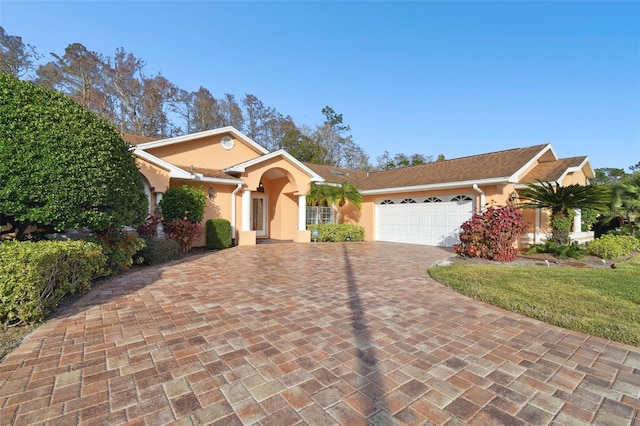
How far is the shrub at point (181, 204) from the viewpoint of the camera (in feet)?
36.8

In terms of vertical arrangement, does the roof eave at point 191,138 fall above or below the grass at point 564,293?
above

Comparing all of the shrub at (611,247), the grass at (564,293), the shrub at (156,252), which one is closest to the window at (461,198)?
the shrub at (611,247)

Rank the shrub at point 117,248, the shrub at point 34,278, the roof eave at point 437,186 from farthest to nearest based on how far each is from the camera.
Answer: the roof eave at point 437,186
the shrub at point 117,248
the shrub at point 34,278

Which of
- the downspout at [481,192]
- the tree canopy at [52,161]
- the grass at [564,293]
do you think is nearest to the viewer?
the grass at [564,293]

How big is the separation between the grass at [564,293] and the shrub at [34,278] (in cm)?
723

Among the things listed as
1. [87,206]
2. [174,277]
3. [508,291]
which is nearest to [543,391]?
[508,291]

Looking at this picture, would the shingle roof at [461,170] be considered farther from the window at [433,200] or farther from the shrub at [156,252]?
the shrub at [156,252]

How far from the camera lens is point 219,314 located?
4.68m

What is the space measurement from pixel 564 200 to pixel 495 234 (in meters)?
3.29

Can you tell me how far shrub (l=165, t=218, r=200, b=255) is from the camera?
1071 cm

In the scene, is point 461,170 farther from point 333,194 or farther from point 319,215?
point 319,215

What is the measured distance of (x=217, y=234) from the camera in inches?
480

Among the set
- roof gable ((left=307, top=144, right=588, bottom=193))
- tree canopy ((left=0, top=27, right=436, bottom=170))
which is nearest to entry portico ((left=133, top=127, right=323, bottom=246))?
roof gable ((left=307, top=144, right=588, bottom=193))

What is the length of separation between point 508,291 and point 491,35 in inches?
479
